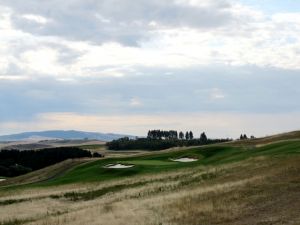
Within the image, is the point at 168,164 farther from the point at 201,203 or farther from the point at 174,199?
the point at 201,203

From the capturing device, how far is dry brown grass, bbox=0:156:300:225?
2023 centimetres

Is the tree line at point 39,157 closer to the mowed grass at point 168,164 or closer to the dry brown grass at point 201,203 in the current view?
the mowed grass at point 168,164

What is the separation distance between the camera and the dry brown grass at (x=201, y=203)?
797 inches

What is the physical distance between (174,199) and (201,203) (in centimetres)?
286

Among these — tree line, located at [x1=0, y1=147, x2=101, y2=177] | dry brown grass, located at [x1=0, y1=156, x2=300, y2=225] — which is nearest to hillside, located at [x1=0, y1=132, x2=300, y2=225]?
dry brown grass, located at [x1=0, y1=156, x2=300, y2=225]

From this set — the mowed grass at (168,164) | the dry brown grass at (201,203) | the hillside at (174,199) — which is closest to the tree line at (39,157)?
the mowed grass at (168,164)

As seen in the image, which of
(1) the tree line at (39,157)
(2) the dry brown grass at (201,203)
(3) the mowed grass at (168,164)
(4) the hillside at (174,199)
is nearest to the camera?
(2) the dry brown grass at (201,203)

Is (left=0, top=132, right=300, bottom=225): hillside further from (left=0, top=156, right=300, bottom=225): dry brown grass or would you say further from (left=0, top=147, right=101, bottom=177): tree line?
(left=0, top=147, right=101, bottom=177): tree line

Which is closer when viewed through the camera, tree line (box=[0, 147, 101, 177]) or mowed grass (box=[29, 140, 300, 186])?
mowed grass (box=[29, 140, 300, 186])

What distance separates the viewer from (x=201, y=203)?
23.9 meters

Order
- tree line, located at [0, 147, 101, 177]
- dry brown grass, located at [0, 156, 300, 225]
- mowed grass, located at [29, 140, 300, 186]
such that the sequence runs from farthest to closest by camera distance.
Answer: tree line, located at [0, 147, 101, 177] → mowed grass, located at [29, 140, 300, 186] → dry brown grass, located at [0, 156, 300, 225]

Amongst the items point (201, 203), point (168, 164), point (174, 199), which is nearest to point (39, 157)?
point (168, 164)

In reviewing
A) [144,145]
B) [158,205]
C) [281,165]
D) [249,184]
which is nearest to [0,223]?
[158,205]

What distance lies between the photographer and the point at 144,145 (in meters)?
176
